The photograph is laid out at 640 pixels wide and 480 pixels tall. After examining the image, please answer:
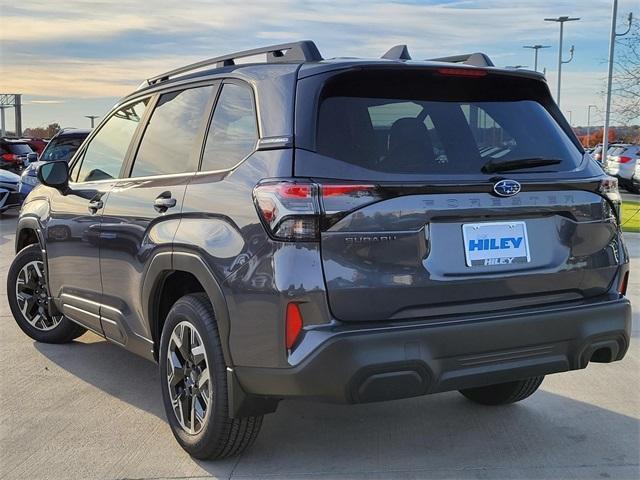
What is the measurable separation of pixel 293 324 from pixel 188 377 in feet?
3.00

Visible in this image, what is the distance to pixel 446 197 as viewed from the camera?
3039mm

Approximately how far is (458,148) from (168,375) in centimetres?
177

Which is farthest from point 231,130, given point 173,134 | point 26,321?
point 26,321

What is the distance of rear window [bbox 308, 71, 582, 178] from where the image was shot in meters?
3.06

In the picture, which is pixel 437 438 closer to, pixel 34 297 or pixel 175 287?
pixel 175 287

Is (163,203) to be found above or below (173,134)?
below

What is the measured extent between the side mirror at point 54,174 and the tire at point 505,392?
2.89 metres

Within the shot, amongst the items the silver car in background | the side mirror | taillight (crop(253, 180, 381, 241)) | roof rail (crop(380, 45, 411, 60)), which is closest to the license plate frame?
taillight (crop(253, 180, 381, 241))

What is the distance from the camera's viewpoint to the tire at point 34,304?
18.2 ft

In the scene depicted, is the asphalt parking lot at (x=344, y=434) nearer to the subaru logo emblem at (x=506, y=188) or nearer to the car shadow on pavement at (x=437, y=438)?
the car shadow on pavement at (x=437, y=438)

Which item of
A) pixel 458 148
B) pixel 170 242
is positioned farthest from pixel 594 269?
pixel 170 242

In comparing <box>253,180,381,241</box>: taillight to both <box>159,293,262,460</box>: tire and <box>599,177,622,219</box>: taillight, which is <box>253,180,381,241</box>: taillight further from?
<box>599,177,622,219</box>: taillight

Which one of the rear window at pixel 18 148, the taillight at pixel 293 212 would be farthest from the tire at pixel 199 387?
the rear window at pixel 18 148

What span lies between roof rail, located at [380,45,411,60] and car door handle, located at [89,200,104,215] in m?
1.91
